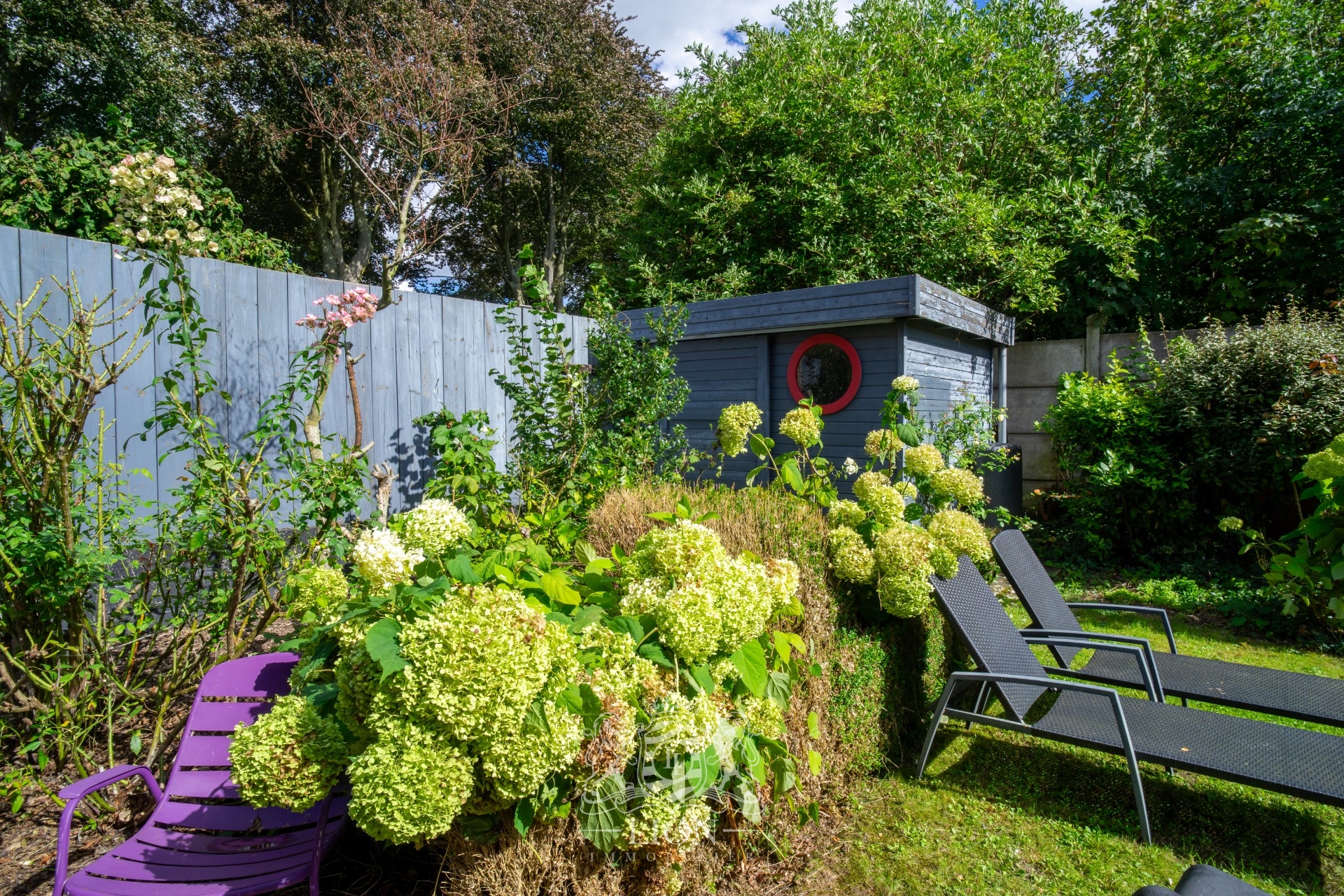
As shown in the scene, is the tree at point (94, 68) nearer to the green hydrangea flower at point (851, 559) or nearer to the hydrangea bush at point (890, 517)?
the hydrangea bush at point (890, 517)

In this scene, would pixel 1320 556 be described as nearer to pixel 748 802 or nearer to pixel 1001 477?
pixel 1001 477

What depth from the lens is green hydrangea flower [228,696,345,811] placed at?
4.87 ft

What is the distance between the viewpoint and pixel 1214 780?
9.00ft

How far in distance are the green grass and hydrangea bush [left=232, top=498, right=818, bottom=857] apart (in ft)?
2.34

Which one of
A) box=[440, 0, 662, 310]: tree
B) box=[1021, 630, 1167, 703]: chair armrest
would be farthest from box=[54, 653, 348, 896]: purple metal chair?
box=[440, 0, 662, 310]: tree

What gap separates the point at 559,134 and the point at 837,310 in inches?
444

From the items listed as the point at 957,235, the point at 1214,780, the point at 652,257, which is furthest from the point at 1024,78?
the point at 1214,780

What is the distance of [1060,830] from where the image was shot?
2.41 m

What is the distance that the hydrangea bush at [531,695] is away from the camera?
136 centimetres

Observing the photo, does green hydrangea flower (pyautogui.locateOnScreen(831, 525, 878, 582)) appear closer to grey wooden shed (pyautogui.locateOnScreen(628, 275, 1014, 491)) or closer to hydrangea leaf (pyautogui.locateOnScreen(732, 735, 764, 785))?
hydrangea leaf (pyautogui.locateOnScreen(732, 735, 764, 785))

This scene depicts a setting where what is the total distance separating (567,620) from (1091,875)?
74.6 inches

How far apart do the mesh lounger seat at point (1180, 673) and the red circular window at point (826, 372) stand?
2136 millimetres

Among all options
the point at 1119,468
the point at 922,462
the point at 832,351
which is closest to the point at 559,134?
the point at 832,351

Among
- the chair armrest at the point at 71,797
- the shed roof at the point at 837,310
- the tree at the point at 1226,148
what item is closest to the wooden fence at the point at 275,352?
the chair armrest at the point at 71,797
